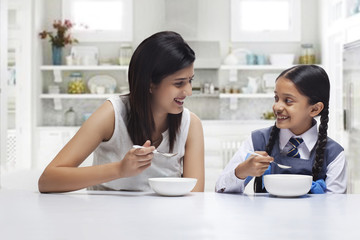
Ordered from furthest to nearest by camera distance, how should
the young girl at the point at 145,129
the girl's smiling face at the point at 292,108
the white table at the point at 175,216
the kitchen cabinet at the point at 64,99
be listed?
the kitchen cabinet at the point at 64,99 < the girl's smiling face at the point at 292,108 < the young girl at the point at 145,129 < the white table at the point at 175,216

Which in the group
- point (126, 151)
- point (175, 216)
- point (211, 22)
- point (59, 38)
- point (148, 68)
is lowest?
point (175, 216)

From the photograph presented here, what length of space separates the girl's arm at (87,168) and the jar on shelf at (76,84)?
4903 millimetres

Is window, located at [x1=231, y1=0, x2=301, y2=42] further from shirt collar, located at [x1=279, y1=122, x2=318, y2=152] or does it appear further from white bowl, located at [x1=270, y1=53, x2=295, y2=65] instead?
shirt collar, located at [x1=279, y1=122, x2=318, y2=152]

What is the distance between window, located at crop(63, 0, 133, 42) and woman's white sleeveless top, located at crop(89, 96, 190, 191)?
16.3 feet

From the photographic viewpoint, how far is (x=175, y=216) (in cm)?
125

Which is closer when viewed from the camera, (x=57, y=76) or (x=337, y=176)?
(x=337, y=176)

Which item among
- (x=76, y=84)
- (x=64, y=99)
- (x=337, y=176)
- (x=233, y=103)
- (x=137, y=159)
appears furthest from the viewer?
(x=64, y=99)

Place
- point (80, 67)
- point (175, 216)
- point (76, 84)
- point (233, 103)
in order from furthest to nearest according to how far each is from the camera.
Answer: point (233, 103) < point (76, 84) < point (80, 67) < point (175, 216)

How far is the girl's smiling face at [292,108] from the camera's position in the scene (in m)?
1.89

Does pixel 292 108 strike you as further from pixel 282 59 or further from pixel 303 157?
pixel 282 59

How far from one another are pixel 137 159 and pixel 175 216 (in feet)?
1.10

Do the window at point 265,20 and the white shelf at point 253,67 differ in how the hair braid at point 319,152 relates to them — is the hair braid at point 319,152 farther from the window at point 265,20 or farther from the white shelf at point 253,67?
the window at point 265,20

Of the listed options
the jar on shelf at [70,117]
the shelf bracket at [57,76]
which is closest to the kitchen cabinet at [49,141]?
the jar on shelf at [70,117]

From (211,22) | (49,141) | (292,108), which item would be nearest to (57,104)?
Answer: (49,141)
